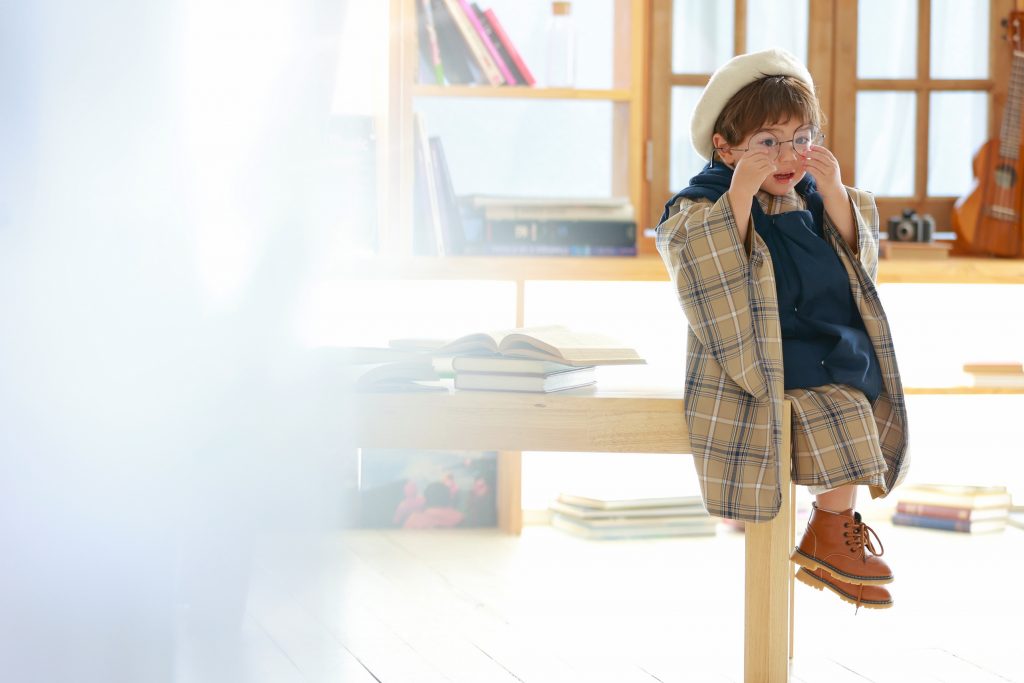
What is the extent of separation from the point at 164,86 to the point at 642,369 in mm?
1897

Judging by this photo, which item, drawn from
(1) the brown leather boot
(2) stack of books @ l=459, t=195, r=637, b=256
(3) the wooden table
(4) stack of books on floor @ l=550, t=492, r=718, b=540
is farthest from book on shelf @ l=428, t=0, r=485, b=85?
(1) the brown leather boot

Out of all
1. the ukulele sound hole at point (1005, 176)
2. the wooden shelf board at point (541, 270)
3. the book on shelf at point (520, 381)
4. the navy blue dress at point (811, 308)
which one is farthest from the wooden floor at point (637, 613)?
→ the ukulele sound hole at point (1005, 176)

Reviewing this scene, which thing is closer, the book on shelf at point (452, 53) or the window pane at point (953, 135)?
the book on shelf at point (452, 53)

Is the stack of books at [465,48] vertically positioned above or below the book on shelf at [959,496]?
above

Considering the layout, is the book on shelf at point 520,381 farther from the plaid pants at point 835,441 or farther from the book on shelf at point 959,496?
the book on shelf at point 959,496

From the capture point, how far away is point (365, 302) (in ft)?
8.07

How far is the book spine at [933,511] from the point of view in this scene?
250cm

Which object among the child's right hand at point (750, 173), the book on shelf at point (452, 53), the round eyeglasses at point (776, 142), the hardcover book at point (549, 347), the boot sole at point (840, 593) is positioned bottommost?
the boot sole at point (840, 593)

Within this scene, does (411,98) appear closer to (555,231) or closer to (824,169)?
(555,231)

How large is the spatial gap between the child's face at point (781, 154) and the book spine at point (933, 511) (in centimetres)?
126

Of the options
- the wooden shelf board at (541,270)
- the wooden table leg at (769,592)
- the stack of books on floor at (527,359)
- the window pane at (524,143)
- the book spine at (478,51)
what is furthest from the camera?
the window pane at (524,143)

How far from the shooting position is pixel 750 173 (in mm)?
1436

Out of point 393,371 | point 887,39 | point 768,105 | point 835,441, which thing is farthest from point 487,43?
point 835,441

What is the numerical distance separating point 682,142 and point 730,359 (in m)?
1.54
